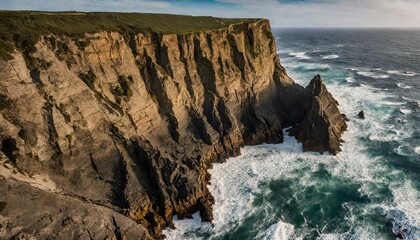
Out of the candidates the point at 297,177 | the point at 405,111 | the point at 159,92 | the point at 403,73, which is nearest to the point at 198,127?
the point at 159,92

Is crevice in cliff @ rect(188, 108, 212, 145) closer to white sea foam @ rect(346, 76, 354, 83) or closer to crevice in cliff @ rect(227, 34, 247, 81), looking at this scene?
crevice in cliff @ rect(227, 34, 247, 81)

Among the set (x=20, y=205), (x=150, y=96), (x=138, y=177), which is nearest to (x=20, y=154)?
(x=20, y=205)

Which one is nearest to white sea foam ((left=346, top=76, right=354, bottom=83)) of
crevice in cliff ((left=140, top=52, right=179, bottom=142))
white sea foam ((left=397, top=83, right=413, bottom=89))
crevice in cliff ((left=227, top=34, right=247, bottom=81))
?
white sea foam ((left=397, top=83, right=413, bottom=89))

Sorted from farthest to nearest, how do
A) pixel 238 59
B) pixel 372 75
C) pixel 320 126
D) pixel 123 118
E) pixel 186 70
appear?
1. pixel 372 75
2. pixel 238 59
3. pixel 320 126
4. pixel 186 70
5. pixel 123 118

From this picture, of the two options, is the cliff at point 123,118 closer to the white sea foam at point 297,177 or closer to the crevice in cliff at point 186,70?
the crevice in cliff at point 186,70

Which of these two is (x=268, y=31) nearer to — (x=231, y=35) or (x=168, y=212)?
(x=231, y=35)

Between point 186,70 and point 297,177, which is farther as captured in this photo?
point 186,70

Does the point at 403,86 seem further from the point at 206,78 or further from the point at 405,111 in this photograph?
the point at 206,78
